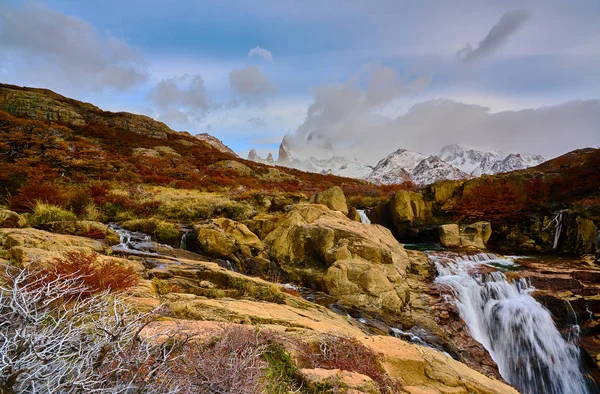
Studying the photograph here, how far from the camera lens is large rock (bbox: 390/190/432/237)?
21422mm

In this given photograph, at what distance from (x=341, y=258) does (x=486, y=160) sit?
125 m

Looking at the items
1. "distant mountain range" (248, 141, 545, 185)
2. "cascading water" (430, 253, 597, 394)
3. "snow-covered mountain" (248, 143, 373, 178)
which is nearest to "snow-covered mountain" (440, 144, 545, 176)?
"distant mountain range" (248, 141, 545, 185)

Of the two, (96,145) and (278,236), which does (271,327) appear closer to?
(278,236)

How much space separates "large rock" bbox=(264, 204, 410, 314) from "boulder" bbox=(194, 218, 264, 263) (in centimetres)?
88

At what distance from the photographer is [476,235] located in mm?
18453

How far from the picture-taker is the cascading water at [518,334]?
8492 mm

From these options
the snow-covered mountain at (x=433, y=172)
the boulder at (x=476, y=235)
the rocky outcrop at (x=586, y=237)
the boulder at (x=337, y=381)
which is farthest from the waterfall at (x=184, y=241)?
the snow-covered mountain at (x=433, y=172)

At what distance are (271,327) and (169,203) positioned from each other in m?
14.0

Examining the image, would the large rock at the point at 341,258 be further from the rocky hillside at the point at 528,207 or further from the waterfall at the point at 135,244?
the rocky hillside at the point at 528,207

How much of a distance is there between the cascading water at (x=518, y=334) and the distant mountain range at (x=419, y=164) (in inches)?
1862

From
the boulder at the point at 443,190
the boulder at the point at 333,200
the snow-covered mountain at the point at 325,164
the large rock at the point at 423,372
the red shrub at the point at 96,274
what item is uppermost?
the snow-covered mountain at the point at 325,164

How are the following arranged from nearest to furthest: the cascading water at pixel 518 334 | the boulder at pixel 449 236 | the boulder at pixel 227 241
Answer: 1. the cascading water at pixel 518 334
2. the boulder at pixel 227 241
3. the boulder at pixel 449 236

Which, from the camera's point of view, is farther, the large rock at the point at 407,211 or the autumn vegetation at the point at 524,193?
the large rock at the point at 407,211

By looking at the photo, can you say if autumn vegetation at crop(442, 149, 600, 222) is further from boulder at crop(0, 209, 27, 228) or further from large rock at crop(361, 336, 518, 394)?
boulder at crop(0, 209, 27, 228)
